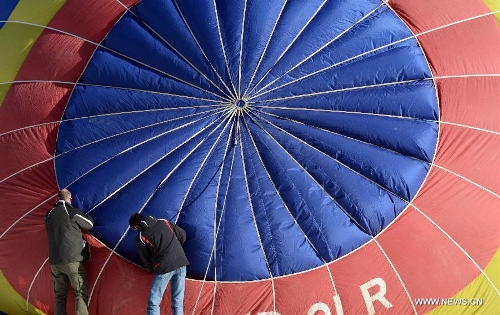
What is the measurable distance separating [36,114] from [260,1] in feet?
7.64

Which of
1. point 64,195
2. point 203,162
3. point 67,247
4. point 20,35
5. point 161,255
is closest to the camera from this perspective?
point 161,255

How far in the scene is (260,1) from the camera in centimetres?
689

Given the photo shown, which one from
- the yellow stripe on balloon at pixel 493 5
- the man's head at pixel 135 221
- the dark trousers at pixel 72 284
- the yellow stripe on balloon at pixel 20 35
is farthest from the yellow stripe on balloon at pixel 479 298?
the yellow stripe on balloon at pixel 20 35

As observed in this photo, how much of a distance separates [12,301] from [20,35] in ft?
8.44

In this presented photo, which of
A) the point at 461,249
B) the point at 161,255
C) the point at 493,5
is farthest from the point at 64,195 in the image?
the point at 493,5

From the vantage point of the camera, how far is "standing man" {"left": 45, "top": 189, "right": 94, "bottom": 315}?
247 inches

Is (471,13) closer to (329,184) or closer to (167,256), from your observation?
(329,184)

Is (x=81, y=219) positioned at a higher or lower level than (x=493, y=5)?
lower

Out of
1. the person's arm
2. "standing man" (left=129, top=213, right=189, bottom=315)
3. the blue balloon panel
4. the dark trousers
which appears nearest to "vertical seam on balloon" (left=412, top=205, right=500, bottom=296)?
the blue balloon panel

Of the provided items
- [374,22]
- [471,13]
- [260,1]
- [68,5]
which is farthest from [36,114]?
[471,13]

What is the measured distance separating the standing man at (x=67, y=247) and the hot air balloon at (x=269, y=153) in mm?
148

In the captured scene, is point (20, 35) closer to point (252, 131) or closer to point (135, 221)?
point (135, 221)

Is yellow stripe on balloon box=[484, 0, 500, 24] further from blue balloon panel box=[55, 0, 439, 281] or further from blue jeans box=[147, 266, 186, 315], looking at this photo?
blue jeans box=[147, 266, 186, 315]

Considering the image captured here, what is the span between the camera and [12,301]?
6.84 meters
